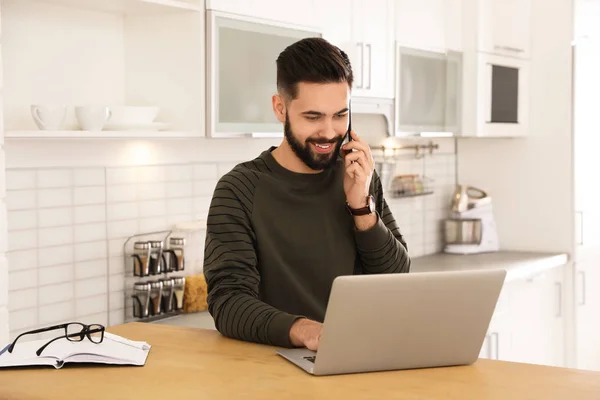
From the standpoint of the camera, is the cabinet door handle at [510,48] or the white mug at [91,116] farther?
the cabinet door handle at [510,48]

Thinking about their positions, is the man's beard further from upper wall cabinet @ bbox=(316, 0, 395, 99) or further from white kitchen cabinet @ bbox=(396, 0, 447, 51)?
white kitchen cabinet @ bbox=(396, 0, 447, 51)

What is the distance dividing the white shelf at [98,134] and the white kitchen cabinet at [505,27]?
7.30 ft

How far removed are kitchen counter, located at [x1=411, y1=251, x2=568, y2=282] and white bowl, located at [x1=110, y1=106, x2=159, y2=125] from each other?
186 centimetres

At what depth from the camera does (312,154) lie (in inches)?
84.6

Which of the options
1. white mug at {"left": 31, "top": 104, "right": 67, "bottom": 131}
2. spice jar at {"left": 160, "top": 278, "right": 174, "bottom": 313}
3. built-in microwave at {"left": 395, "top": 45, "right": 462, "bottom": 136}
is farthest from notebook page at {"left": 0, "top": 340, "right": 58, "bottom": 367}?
built-in microwave at {"left": 395, "top": 45, "right": 462, "bottom": 136}

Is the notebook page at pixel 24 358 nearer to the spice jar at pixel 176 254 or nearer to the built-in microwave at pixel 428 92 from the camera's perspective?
the spice jar at pixel 176 254

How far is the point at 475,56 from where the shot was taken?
4836 mm

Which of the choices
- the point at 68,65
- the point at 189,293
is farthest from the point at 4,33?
the point at 189,293

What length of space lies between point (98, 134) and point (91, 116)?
59mm

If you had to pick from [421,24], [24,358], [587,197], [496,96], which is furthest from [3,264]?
[587,197]

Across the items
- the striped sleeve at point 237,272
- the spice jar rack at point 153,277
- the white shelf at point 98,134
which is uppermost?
the white shelf at point 98,134

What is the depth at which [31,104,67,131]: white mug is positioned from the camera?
276 cm

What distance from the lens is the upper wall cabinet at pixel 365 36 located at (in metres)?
3.83

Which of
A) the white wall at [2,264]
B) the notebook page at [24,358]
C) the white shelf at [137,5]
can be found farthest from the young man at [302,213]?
the white shelf at [137,5]
